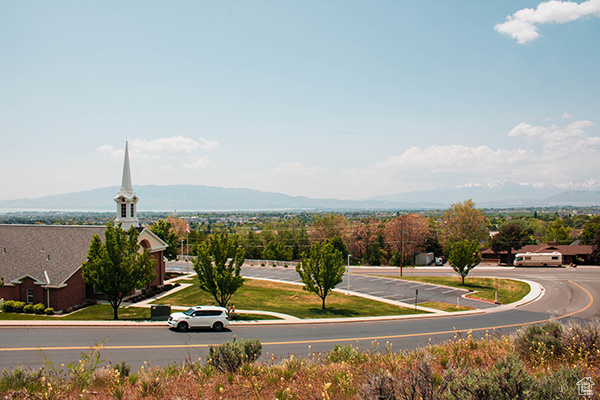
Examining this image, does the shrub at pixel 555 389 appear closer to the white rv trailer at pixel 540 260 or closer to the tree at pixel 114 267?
the tree at pixel 114 267

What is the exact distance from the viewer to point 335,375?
28.4 feet

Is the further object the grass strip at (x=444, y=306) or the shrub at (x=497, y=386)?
the grass strip at (x=444, y=306)

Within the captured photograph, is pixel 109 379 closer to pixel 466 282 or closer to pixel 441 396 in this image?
pixel 441 396

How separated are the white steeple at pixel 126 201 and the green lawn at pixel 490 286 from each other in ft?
119

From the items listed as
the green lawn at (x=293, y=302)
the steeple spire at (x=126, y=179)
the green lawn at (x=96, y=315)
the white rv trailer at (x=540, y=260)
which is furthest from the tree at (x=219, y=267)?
the white rv trailer at (x=540, y=260)

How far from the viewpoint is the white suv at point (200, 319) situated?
21250 mm

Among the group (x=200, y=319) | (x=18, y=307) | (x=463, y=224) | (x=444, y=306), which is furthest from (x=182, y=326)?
(x=463, y=224)

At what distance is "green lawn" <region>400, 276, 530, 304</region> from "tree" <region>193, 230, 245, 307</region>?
27.5m

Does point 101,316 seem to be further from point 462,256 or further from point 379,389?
point 462,256

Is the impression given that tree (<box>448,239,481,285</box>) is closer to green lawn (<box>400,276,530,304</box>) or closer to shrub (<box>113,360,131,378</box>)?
green lawn (<box>400,276,530,304</box>)

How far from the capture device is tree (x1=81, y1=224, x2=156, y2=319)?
79.2 feet

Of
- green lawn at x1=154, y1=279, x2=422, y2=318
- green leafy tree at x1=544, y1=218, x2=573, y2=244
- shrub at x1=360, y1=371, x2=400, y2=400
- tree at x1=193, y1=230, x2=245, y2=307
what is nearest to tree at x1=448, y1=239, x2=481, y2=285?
green lawn at x1=154, y1=279, x2=422, y2=318

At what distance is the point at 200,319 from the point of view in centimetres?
2147

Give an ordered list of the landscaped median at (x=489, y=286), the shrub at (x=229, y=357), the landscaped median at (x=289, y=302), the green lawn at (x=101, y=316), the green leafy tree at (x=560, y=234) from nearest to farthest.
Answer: the shrub at (x=229, y=357)
the green lawn at (x=101, y=316)
the landscaped median at (x=289, y=302)
the landscaped median at (x=489, y=286)
the green leafy tree at (x=560, y=234)
